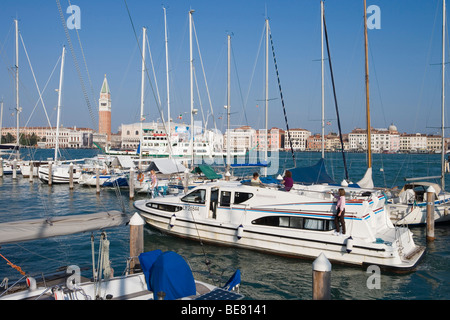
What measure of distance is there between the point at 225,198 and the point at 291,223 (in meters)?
2.52

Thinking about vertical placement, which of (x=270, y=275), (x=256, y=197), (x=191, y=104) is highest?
(x=191, y=104)

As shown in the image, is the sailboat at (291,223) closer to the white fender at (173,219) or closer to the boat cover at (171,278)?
the white fender at (173,219)

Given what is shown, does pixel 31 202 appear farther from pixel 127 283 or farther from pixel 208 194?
pixel 127 283

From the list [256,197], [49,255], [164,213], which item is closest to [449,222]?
[256,197]

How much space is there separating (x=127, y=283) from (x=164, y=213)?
7.07 meters

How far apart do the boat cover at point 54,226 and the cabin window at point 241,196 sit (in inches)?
176

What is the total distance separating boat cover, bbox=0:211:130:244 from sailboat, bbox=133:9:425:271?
365 centimetres

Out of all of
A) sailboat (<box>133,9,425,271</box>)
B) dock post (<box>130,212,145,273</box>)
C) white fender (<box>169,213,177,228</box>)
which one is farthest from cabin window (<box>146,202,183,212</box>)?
dock post (<box>130,212,145,273</box>)

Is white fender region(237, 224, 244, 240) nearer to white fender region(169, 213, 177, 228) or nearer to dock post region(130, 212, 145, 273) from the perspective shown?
white fender region(169, 213, 177, 228)

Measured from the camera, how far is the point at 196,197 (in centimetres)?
1450

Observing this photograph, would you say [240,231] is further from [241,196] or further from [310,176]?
[310,176]

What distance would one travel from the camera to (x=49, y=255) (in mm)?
13492

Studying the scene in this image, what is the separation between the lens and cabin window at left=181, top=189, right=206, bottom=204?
1438cm
